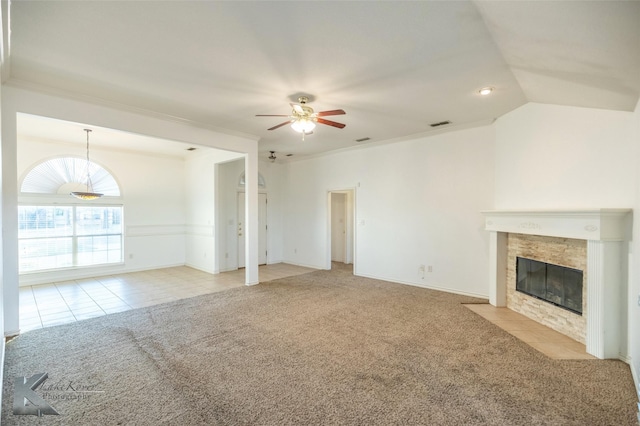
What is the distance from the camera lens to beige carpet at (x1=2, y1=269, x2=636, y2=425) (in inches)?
79.0

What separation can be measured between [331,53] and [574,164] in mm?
3139

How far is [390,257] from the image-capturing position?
593 centimetres

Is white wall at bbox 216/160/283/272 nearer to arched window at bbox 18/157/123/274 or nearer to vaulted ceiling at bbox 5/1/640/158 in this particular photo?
arched window at bbox 18/157/123/274

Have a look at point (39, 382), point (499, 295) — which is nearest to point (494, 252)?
point (499, 295)

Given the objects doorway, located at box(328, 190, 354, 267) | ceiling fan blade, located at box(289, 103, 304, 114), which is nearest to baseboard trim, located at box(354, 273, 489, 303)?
doorway, located at box(328, 190, 354, 267)

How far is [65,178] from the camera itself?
19.9 ft

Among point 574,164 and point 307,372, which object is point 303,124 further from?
point 574,164

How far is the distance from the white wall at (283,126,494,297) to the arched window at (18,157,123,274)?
15.9ft

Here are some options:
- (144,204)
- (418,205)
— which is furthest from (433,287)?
(144,204)

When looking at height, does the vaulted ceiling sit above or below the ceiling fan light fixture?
above

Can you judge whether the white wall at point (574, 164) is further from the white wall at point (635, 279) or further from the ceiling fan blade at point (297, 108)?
the ceiling fan blade at point (297, 108)

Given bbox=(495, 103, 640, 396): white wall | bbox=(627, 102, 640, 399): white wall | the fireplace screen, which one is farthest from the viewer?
the fireplace screen

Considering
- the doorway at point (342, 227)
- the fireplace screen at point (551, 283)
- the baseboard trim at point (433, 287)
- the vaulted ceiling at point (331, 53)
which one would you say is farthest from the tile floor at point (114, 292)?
the fireplace screen at point (551, 283)

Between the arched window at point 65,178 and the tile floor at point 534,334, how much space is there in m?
7.88
